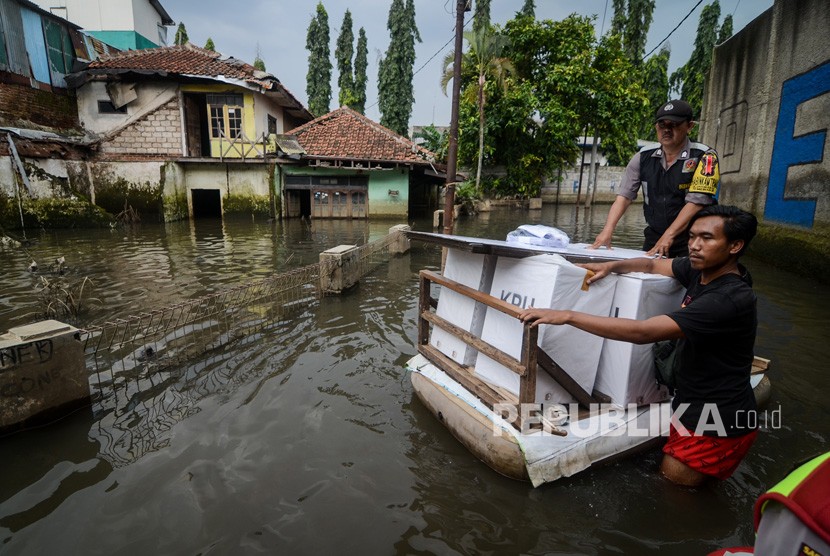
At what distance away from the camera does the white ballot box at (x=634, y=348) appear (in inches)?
122

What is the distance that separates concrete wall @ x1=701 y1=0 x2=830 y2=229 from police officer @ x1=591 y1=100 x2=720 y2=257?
678 cm

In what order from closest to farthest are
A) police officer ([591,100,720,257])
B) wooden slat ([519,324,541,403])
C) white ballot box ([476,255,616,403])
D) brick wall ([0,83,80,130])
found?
wooden slat ([519,324,541,403])
white ballot box ([476,255,616,403])
police officer ([591,100,720,257])
brick wall ([0,83,80,130])

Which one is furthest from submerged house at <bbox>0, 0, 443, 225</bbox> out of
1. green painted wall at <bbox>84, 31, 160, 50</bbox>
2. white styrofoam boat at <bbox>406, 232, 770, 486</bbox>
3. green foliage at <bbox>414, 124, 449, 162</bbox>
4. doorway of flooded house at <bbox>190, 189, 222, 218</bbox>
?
white styrofoam boat at <bbox>406, 232, 770, 486</bbox>

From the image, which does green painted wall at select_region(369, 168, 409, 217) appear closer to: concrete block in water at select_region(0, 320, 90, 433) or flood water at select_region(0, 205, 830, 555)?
flood water at select_region(0, 205, 830, 555)

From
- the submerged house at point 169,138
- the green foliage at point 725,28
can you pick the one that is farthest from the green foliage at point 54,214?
the green foliage at point 725,28

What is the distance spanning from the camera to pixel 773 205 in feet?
33.0

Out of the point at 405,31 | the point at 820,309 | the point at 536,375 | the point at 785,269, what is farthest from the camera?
the point at 405,31

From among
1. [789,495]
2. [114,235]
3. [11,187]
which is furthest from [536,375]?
[11,187]

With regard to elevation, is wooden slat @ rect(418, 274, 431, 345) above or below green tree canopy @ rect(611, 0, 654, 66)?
below

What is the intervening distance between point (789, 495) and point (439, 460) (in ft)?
8.94

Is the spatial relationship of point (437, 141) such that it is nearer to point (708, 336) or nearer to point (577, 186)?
point (577, 186)

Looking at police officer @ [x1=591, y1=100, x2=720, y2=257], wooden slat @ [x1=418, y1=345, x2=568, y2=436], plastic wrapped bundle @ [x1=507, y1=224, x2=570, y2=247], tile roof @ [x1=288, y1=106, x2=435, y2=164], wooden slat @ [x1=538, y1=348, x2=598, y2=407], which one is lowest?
wooden slat @ [x1=418, y1=345, x2=568, y2=436]

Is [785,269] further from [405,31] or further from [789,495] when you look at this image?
[405,31]

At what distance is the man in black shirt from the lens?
7.84 feet
